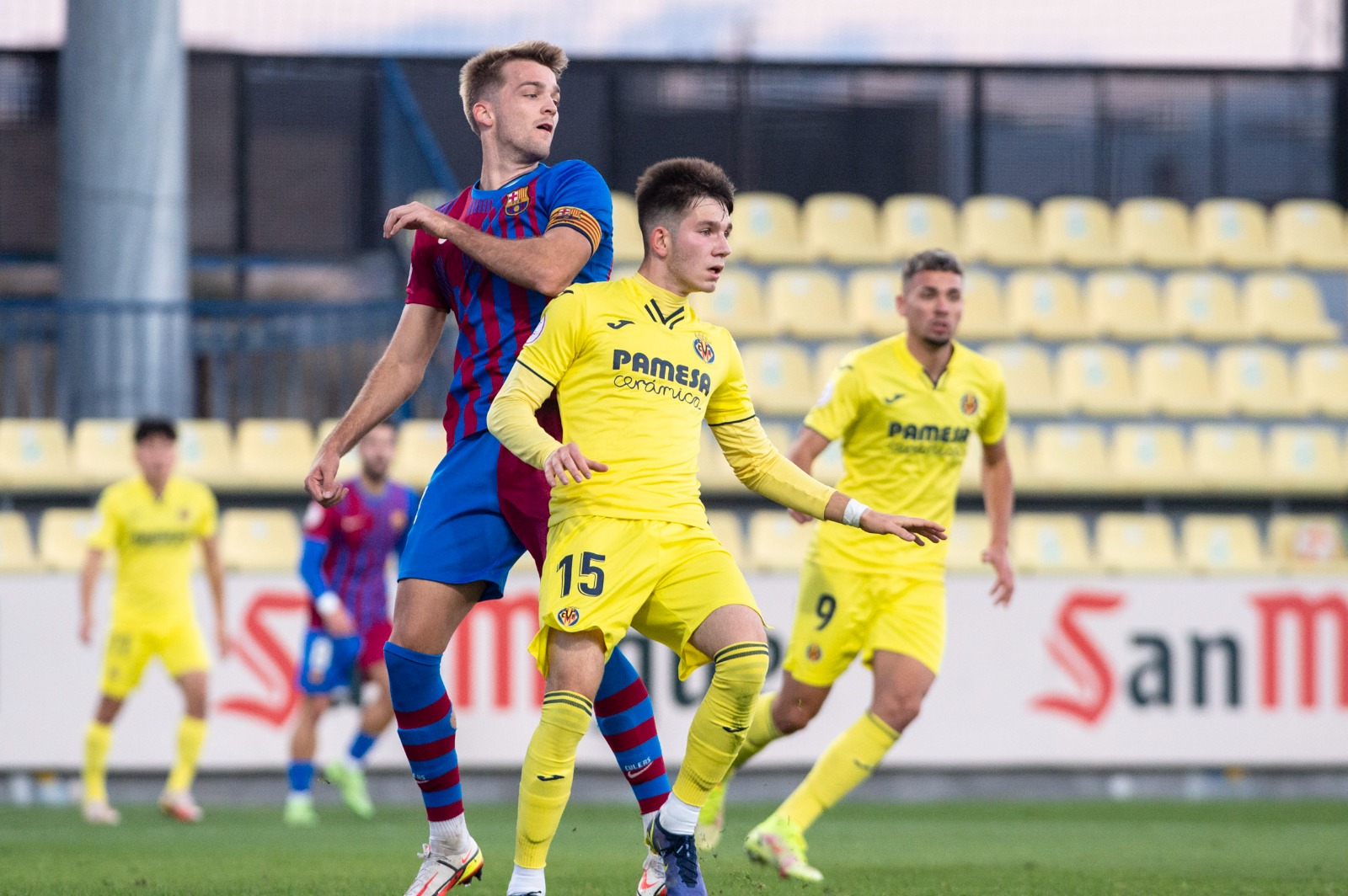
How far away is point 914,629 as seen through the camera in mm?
6383

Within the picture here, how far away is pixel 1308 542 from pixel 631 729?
867 centimetres

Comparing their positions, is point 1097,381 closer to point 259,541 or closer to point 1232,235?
point 1232,235

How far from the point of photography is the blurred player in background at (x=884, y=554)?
20.9 feet

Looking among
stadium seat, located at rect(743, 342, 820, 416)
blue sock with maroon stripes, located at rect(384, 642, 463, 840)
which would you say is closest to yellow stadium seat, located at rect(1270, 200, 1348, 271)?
stadium seat, located at rect(743, 342, 820, 416)

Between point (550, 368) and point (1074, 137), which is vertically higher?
point (1074, 137)

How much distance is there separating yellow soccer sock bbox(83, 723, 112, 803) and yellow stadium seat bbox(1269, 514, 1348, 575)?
781 cm

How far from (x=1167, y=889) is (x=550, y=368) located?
2.92m

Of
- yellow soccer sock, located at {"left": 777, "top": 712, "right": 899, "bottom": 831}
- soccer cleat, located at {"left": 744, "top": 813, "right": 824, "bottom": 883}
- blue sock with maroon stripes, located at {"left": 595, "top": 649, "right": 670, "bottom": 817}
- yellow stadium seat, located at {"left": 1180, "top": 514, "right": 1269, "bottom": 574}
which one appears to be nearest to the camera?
blue sock with maroon stripes, located at {"left": 595, "top": 649, "right": 670, "bottom": 817}

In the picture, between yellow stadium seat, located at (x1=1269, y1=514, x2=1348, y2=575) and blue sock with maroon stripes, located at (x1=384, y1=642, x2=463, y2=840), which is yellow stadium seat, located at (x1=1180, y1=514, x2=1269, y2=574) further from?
blue sock with maroon stripes, located at (x1=384, y1=642, x2=463, y2=840)

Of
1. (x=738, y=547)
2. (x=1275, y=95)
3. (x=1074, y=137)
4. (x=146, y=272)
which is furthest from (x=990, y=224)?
(x=146, y=272)

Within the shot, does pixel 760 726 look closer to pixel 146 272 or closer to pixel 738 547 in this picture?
pixel 738 547

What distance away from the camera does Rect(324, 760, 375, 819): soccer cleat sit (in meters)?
9.72

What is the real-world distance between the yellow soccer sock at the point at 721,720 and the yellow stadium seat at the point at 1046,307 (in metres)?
9.48

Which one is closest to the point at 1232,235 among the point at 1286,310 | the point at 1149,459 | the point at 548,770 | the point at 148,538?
the point at 1286,310
